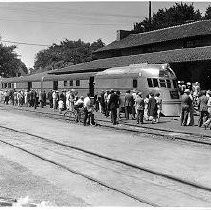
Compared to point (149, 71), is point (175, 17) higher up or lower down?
higher up

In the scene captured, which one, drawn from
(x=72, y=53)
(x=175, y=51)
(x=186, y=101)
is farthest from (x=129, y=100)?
(x=72, y=53)

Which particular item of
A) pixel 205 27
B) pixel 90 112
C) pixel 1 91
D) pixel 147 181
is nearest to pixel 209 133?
pixel 90 112

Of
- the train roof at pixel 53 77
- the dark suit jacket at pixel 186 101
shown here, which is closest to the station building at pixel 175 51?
the train roof at pixel 53 77

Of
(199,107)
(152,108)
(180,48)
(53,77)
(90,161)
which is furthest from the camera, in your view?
(53,77)

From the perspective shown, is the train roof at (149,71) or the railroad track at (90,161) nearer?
the railroad track at (90,161)

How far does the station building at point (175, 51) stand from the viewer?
30.8 metres

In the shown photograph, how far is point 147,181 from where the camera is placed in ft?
29.5

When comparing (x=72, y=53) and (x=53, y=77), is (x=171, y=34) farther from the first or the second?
(x=72, y=53)

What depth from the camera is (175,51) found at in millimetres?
34938

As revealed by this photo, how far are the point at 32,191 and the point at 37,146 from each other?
20.9 feet

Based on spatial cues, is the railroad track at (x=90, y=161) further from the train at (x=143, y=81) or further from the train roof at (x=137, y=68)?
the train roof at (x=137, y=68)

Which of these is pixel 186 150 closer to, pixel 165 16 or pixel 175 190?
pixel 175 190

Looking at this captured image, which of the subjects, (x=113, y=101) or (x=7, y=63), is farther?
(x=7, y=63)

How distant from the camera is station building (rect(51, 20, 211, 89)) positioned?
30.8 metres
